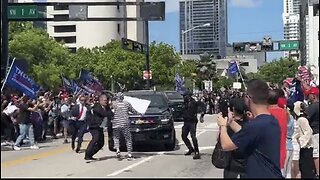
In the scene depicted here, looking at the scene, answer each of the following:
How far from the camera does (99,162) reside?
1611 centimetres

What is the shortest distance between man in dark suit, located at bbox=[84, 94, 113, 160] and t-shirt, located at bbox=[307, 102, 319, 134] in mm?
6747

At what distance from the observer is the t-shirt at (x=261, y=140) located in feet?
18.4

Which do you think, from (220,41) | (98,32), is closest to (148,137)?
(98,32)

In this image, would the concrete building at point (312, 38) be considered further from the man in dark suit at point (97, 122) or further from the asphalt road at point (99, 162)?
the man in dark suit at point (97, 122)

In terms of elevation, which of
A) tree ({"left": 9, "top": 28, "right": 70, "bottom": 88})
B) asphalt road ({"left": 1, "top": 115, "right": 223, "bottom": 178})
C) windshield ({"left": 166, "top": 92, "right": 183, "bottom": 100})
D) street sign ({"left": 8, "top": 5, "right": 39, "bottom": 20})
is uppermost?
street sign ({"left": 8, "top": 5, "right": 39, "bottom": 20})

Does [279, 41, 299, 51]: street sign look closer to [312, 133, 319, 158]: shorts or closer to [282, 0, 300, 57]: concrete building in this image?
[312, 133, 319, 158]: shorts

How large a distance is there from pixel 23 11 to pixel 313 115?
2089 cm

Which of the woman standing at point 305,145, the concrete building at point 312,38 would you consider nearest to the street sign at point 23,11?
the concrete building at point 312,38

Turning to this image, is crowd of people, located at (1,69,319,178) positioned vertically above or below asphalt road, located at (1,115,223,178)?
above

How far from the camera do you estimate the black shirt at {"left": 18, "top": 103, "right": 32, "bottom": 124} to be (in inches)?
817

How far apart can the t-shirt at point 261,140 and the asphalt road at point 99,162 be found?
6329 millimetres

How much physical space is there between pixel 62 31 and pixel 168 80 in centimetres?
5944

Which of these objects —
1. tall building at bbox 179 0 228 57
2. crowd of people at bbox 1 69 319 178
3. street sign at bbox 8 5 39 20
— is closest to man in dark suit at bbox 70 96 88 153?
crowd of people at bbox 1 69 319 178

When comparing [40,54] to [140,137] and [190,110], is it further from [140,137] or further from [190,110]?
[190,110]
